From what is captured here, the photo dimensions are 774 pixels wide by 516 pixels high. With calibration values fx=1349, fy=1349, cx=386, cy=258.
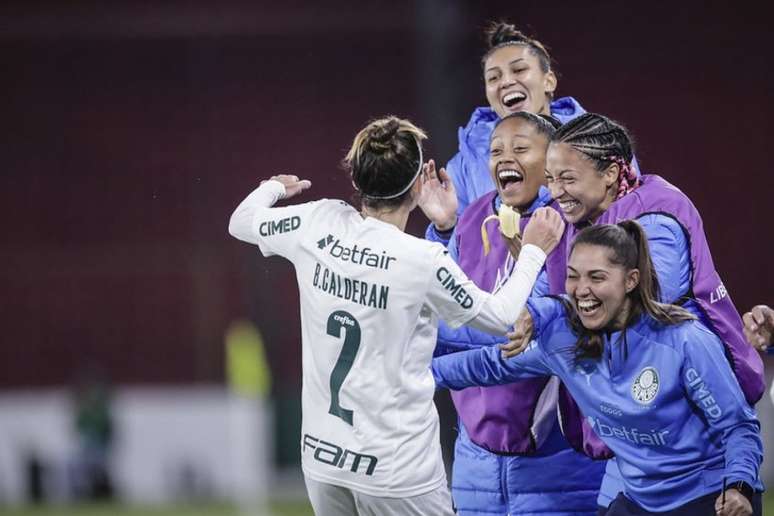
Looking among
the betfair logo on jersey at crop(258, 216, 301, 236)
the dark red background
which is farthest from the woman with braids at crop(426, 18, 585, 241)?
the dark red background

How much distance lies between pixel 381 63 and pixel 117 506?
6.72 meters

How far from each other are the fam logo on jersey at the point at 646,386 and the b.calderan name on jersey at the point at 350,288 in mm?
748

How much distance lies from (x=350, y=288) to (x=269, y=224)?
38 cm

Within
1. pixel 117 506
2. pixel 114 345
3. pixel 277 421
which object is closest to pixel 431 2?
pixel 277 421

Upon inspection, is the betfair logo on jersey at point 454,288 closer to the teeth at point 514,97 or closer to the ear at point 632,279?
the ear at point 632,279

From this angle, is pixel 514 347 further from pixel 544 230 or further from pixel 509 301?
pixel 544 230

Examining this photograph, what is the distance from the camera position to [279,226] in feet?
13.0

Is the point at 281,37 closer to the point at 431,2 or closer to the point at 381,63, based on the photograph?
the point at 381,63

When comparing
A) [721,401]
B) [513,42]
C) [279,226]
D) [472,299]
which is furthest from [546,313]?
[513,42]

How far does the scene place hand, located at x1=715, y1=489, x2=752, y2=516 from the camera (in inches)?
145

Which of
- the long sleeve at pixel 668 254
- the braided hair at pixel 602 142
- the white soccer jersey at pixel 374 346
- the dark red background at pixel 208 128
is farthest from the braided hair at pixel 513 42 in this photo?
the dark red background at pixel 208 128

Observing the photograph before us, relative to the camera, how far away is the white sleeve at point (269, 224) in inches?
155

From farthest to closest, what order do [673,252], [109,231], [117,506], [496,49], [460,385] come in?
[109,231] < [117,506] < [496,49] < [460,385] < [673,252]

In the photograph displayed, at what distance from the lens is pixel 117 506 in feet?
42.6
